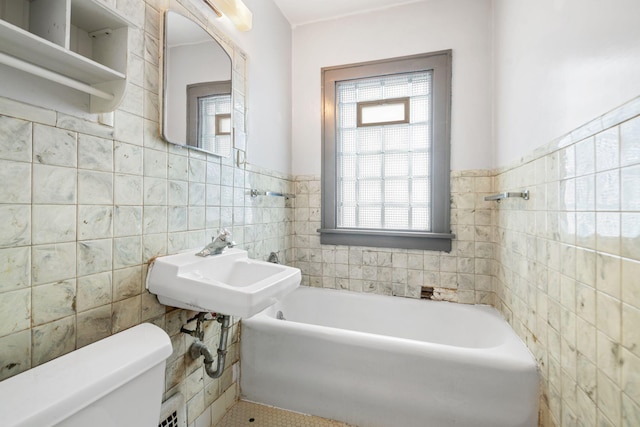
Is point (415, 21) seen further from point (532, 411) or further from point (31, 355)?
point (31, 355)

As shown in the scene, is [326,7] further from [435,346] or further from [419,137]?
[435,346]

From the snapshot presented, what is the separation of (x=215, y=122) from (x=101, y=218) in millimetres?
747

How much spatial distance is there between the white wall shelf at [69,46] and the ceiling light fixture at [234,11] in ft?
2.27

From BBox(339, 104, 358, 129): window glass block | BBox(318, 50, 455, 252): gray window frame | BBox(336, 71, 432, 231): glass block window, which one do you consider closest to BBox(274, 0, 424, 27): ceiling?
BBox(318, 50, 455, 252): gray window frame

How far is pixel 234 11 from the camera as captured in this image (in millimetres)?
1501

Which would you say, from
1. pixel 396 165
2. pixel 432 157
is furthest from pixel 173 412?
pixel 432 157

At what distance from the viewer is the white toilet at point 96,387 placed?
0.60 m

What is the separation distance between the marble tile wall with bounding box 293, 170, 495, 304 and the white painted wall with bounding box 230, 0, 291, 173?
40cm

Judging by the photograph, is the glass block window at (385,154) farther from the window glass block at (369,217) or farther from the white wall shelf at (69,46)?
the white wall shelf at (69,46)

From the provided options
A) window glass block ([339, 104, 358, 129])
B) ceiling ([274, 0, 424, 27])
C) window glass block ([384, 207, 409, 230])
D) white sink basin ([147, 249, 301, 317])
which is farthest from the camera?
window glass block ([339, 104, 358, 129])

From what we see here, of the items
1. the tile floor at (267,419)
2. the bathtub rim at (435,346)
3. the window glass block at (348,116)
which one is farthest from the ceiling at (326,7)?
the tile floor at (267,419)

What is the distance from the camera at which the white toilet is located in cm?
60

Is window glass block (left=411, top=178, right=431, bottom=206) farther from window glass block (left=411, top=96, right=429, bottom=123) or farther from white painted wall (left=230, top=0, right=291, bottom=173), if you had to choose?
white painted wall (left=230, top=0, right=291, bottom=173)

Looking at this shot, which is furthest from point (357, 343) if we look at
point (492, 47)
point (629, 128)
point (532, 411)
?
point (492, 47)
